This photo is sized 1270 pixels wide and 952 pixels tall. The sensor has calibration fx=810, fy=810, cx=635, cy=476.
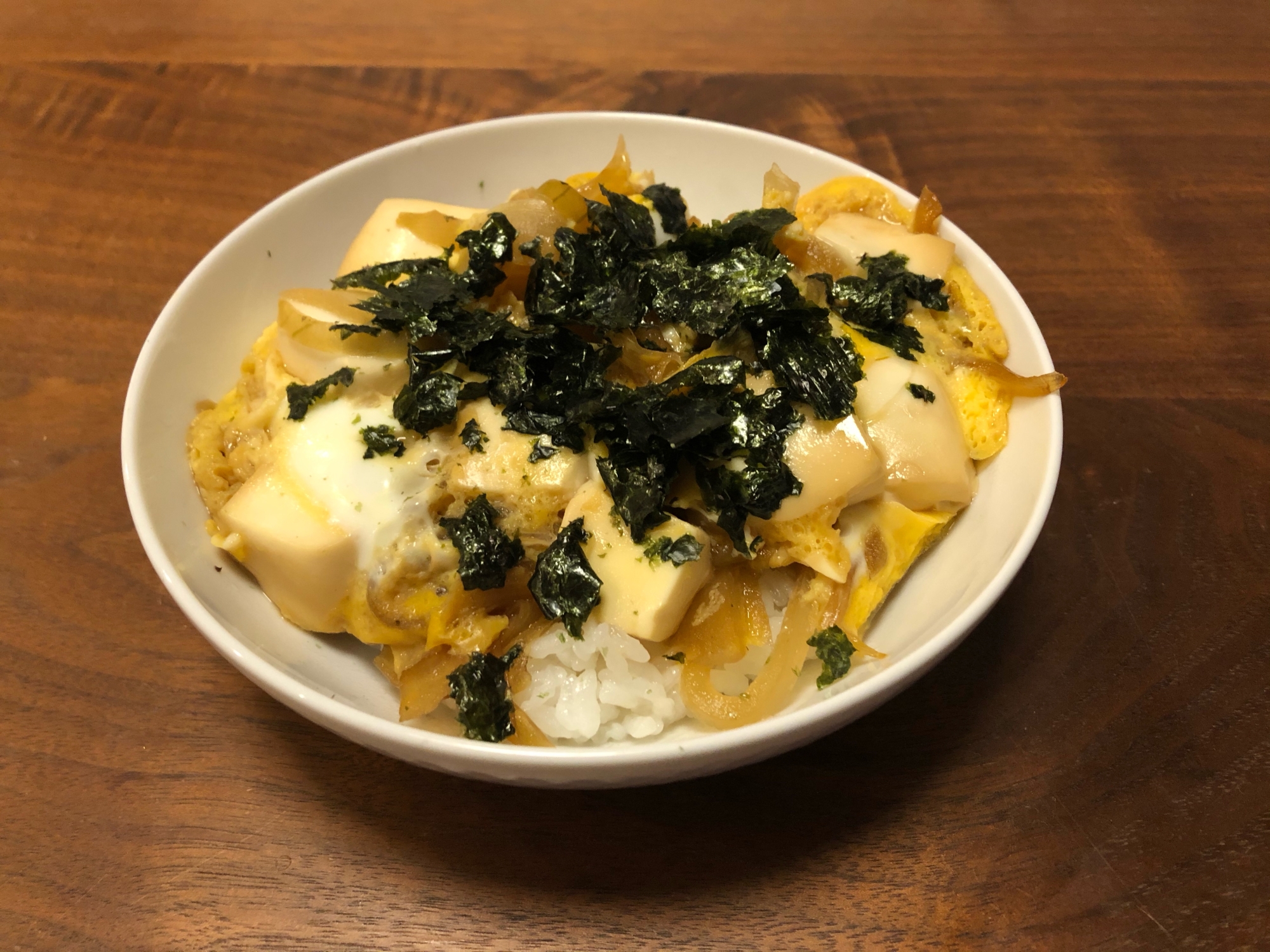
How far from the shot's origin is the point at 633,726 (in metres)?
1.84

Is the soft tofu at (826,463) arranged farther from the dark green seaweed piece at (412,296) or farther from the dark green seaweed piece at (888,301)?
the dark green seaweed piece at (412,296)

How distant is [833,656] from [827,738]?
322 mm

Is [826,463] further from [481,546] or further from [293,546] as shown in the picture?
[293,546]

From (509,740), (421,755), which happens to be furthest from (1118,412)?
(421,755)

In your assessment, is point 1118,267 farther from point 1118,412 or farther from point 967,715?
point 967,715

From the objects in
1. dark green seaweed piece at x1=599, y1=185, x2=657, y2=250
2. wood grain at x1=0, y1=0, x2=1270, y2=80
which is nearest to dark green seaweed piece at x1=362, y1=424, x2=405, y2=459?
dark green seaweed piece at x1=599, y1=185, x2=657, y2=250

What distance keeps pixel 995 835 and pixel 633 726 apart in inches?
33.1

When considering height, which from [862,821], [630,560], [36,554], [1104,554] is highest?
[630,560]

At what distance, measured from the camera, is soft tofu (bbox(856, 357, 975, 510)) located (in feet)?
6.27

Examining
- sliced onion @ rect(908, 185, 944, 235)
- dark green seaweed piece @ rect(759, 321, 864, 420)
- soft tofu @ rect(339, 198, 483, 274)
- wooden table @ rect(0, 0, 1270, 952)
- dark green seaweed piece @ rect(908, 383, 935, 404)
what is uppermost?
sliced onion @ rect(908, 185, 944, 235)

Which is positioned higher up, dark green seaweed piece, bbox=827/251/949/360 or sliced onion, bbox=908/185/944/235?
sliced onion, bbox=908/185/944/235

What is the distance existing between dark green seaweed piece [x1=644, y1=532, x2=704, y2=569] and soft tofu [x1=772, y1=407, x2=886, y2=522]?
0.22 metres

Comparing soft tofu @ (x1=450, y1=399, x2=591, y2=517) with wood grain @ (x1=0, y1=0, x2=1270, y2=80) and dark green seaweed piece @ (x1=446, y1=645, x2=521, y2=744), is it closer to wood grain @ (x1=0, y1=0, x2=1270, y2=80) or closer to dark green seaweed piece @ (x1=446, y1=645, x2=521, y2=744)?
dark green seaweed piece @ (x1=446, y1=645, x2=521, y2=744)

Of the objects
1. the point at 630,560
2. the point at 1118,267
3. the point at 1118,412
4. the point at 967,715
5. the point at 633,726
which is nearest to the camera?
the point at 630,560
